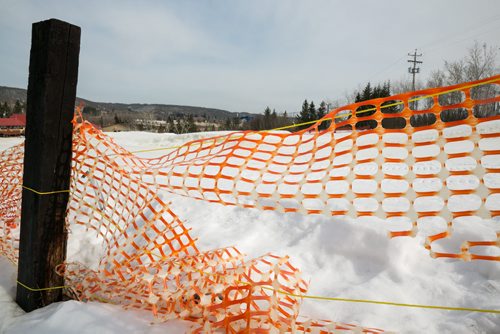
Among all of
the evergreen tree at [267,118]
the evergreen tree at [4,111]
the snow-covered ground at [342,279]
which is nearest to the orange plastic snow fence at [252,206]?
the snow-covered ground at [342,279]

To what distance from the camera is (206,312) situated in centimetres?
197

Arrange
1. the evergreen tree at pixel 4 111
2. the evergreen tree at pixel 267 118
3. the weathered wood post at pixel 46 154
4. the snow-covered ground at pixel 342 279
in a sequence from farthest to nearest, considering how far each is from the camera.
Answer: the evergreen tree at pixel 4 111 → the evergreen tree at pixel 267 118 → the weathered wood post at pixel 46 154 → the snow-covered ground at pixel 342 279

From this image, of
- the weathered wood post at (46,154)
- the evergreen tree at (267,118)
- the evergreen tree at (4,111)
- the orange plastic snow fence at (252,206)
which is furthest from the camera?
the evergreen tree at (4,111)

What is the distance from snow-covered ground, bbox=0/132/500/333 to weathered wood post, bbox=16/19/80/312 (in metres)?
0.30

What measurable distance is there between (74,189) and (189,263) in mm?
1261

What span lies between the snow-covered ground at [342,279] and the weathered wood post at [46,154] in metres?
0.30

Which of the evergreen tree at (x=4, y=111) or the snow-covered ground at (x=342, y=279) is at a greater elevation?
the evergreen tree at (x=4, y=111)

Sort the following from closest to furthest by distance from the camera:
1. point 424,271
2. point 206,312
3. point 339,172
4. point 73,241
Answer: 1. point 206,312
2. point 424,271
3. point 73,241
4. point 339,172

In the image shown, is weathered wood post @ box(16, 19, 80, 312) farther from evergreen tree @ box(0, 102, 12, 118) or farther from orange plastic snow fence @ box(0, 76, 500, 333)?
evergreen tree @ box(0, 102, 12, 118)

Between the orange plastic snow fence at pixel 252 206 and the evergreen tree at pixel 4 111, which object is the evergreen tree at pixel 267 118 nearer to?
the orange plastic snow fence at pixel 252 206

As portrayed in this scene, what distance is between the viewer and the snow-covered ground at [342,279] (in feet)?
6.59

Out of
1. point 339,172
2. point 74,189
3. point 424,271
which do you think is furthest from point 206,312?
point 339,172

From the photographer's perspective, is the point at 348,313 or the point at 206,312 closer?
the point at 206,312

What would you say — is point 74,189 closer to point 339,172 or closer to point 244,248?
point 244,248
